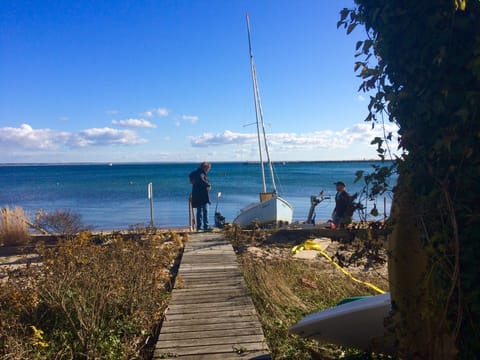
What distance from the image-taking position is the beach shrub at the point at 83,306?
3.57 meters

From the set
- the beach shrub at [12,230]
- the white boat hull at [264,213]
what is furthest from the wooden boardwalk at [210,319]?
the white boat hull at [264,213]

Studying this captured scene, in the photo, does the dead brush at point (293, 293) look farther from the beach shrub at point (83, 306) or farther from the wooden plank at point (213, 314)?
the beach shrub at point (83, 306)

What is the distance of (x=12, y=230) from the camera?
31.4 ft

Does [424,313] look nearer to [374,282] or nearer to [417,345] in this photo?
[417,345]

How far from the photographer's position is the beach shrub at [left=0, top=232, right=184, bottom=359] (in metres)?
3.57

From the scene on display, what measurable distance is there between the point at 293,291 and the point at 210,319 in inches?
70.4

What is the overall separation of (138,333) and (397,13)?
364 centimetres

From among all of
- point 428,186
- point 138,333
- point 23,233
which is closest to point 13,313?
point 138,333

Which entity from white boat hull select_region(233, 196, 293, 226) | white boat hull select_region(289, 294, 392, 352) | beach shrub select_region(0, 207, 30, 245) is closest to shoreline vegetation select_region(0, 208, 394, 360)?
white boat hull select_region(289, 294, 392, 352)

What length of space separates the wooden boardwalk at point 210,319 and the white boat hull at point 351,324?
1.65ft

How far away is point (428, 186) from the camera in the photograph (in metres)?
1.98

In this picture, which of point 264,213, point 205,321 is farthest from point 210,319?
point 264,213

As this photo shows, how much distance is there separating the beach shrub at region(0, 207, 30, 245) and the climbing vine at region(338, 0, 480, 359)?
9.75 metres

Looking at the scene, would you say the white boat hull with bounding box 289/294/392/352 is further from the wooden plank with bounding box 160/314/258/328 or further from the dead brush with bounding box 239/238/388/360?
the wooden plank with bounding box 160/314/258/328
